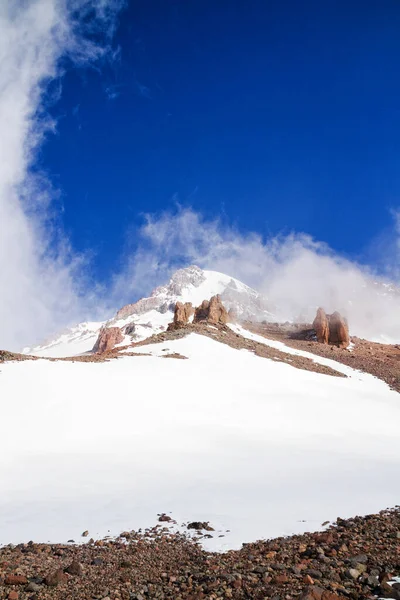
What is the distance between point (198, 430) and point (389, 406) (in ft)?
52.2

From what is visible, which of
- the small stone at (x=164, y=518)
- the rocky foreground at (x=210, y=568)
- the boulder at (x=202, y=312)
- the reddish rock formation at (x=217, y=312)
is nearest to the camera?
the rocky foreground at (x=210, y=568)

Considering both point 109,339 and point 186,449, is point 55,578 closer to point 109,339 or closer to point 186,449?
point 186,449

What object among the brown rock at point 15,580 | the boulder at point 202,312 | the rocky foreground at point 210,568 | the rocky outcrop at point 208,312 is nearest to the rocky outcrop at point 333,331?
the rocky outcrop at point 208,312

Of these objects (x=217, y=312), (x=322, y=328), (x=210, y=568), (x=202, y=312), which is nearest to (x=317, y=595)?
(x=210, y=568)

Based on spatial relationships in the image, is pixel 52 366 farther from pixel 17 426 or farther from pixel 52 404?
pixel 17 426

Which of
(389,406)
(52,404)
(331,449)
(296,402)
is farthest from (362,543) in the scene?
(389,406)

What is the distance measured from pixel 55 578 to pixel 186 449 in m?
9.85

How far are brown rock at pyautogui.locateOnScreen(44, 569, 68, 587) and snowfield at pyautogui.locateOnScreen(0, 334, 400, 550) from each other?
2487mm

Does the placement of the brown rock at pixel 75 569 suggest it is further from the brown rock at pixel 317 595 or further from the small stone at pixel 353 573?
the small stone at pixel 353 573

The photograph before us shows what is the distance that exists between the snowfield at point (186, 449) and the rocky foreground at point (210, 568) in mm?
884

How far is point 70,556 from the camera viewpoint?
7.44m

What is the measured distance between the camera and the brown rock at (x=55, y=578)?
606 centimetres

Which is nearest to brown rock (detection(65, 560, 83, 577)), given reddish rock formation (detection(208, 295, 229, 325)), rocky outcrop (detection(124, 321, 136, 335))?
reddish rock formation (detection(208, 295, 229, 325))

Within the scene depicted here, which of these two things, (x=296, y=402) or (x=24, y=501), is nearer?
(x=24, y=501)
